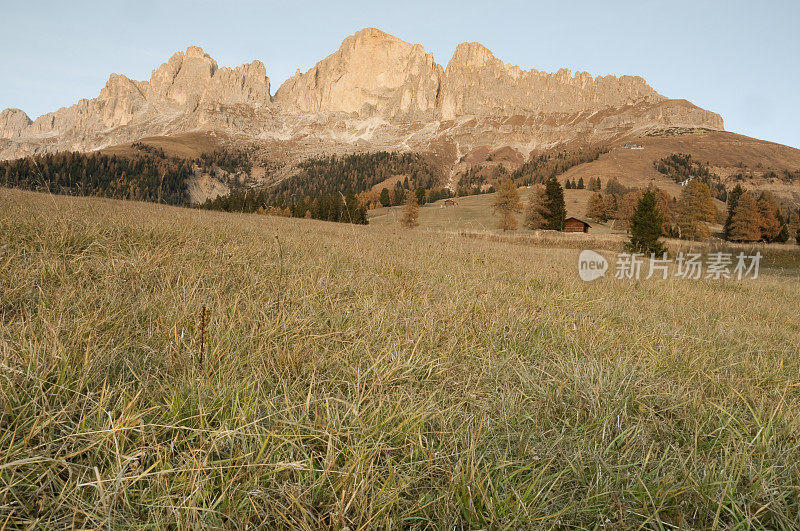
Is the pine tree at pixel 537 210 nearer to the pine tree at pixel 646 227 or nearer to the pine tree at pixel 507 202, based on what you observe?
the pine tree at pixel 507 202

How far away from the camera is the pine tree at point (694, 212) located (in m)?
49.2

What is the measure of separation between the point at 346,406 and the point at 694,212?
204 ft

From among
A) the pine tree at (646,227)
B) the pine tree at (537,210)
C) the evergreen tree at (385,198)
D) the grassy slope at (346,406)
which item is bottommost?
the grassy slope at (346,406)

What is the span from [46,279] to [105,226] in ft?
5.86

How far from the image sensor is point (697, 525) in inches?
56.4

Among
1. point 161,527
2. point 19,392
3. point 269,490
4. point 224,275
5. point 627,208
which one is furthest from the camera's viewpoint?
point 627,208

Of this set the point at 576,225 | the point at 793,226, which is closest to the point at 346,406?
the point at 576,225

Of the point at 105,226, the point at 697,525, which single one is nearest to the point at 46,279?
the point at 105,226

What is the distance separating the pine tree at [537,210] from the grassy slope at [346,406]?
56.1 m

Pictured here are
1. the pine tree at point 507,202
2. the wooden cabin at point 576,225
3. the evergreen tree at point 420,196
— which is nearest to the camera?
the pine tree at point 507,202

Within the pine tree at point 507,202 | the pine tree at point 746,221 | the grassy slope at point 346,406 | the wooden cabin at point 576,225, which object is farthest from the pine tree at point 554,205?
the grassy slope at point 346,406

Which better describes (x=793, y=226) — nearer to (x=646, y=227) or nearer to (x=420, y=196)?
(x=646, y=227)

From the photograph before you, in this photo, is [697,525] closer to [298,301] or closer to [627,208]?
[298,301]

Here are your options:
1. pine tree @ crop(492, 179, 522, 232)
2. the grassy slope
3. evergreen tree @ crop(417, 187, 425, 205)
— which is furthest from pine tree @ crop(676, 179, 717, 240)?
evergreen tree @ crop(417, 187, 425, 205)
